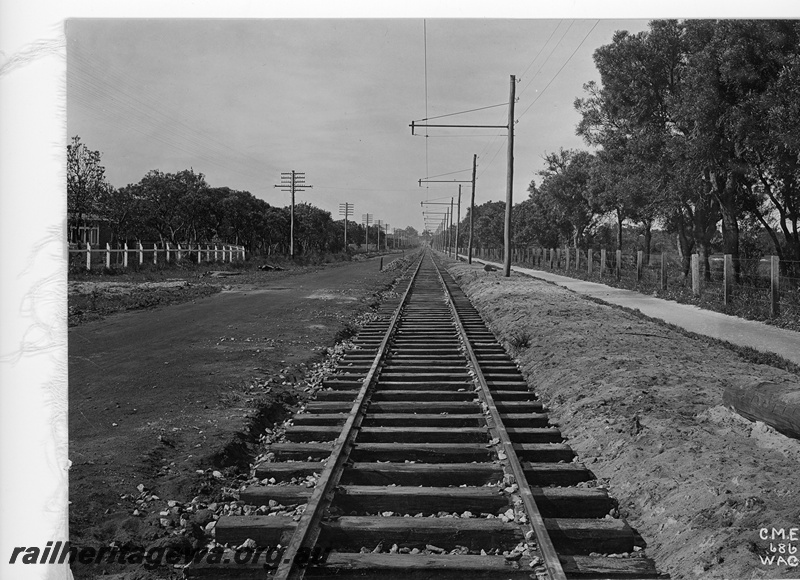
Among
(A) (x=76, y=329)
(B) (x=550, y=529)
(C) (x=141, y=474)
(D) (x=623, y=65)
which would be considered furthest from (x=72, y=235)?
(B) (x=550, y=529)

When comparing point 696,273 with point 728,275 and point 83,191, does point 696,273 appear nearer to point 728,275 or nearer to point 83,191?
point 728,275

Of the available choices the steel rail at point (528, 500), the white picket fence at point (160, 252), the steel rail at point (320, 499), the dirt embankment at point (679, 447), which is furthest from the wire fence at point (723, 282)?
the white picket fence at point (160, 252)

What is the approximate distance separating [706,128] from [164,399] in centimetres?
1567

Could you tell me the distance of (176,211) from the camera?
47.8 m

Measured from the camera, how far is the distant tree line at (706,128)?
1473cm

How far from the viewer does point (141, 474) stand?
554 centimetres

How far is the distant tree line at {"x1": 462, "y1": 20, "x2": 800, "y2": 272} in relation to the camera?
48.3ft

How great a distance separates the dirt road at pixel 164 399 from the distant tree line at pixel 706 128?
Result: 1046cm

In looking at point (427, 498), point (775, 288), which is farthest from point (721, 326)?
point (427, 498)

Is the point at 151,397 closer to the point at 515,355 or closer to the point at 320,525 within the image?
the point at 320,525

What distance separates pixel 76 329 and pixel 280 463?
10585 millimetres

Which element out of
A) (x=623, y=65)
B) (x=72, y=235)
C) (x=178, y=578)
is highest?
(x=623, y=65)

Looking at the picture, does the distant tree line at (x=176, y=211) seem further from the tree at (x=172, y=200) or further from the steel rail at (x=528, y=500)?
the steel rail at (x=528, y=500)

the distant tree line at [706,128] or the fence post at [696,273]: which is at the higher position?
the distant tree line at [706,128]
